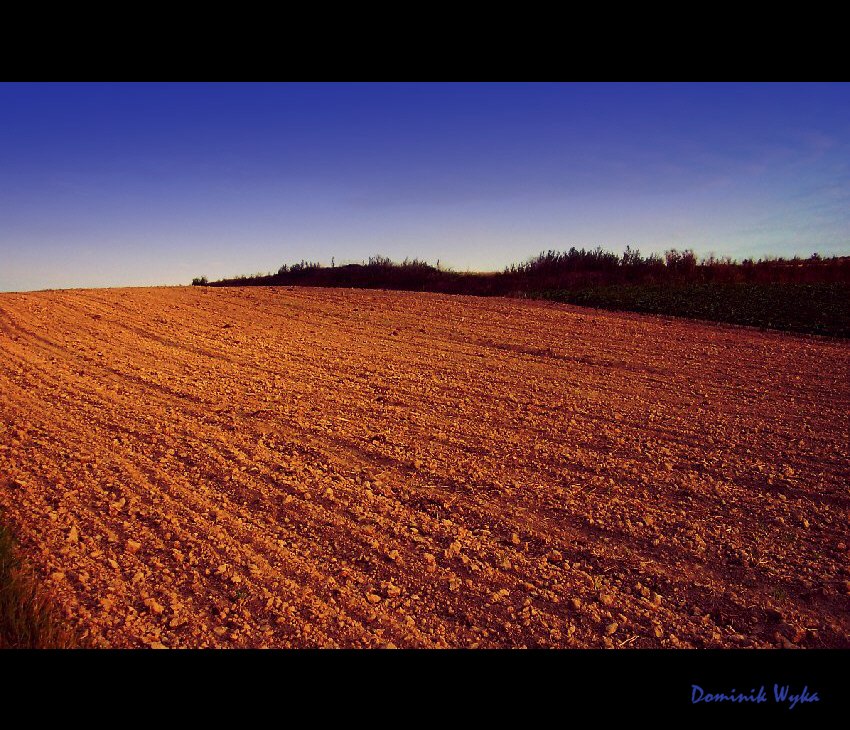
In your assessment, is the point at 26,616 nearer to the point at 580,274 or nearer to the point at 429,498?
the point at 429,498

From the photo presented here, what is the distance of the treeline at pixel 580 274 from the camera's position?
69.1 ft

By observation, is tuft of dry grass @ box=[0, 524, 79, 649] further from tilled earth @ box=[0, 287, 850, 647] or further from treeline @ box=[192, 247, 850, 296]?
treeline @ box=[192, 247, 850, 296]

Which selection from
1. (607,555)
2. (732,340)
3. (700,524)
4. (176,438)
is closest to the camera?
(607,555)

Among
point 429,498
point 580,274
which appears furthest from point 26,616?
point 580,274

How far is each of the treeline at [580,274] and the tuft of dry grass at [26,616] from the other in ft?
Answer: 56.7

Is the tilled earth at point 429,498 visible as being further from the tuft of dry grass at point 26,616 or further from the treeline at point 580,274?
the treeline at point 580,274

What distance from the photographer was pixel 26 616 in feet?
8.65

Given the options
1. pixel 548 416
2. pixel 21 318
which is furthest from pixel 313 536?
pixel 21 318

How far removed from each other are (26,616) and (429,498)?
8.71 ft

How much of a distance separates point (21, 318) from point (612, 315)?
14.7 meters

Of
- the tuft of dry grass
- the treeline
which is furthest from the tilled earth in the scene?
the treeline

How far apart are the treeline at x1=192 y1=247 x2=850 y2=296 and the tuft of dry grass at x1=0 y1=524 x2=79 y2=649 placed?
Answer: 17290mm
